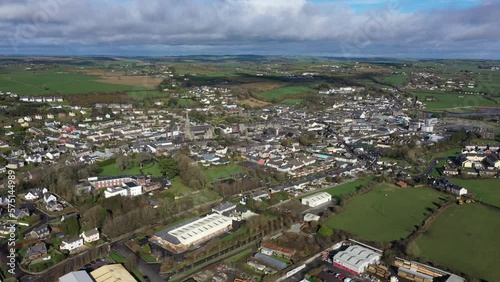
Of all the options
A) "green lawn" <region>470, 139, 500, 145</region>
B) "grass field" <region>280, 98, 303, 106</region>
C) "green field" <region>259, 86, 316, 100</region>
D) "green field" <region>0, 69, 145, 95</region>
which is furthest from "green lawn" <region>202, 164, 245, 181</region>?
"green field" <region>0, 69, 145, 95</region>

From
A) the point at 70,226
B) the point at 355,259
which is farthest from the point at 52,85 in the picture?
the point at 355,259

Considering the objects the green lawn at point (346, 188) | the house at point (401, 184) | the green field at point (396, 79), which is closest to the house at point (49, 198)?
the green lawn at point (346, 188)

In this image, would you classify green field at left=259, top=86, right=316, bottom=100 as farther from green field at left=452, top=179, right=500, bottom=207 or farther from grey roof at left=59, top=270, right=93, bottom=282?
grey roof at left=59, top=270, right=93, bottom=282

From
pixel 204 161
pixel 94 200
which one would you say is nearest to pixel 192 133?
pixel 204 161

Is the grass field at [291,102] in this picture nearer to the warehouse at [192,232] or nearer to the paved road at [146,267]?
the warehouse at [192,232]

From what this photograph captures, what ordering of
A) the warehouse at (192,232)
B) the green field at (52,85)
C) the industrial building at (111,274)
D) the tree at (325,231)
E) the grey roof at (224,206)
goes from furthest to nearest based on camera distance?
1. the green field at (52,85)
2. the grey roof at (224,206)
3. the tree at (325,231)
4. the warehouse at (192,232)
5. the industrial building at (111,274)

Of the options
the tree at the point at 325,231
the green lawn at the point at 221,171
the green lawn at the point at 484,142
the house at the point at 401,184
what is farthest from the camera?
the green lawn at the point at 484,142
